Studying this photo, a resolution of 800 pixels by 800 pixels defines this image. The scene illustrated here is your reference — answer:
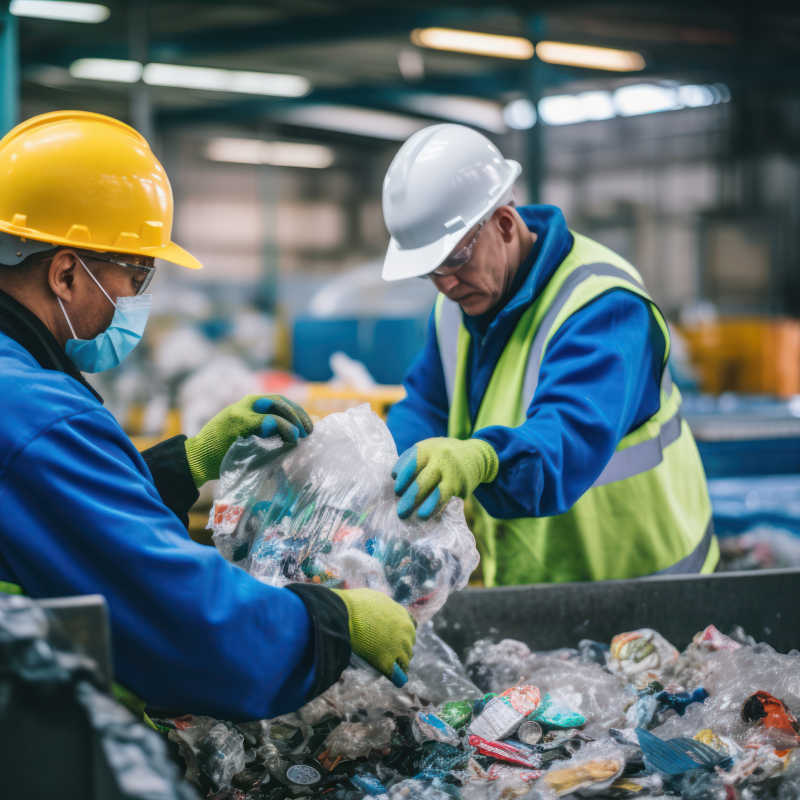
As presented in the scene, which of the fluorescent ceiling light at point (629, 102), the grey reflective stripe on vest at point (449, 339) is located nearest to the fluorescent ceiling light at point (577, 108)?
the fluorescent ceiling light at point (629, 102)

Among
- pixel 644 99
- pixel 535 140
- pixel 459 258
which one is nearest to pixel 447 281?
pixel 459 258

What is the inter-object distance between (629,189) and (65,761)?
10357 mm

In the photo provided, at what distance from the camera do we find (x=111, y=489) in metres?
0.98

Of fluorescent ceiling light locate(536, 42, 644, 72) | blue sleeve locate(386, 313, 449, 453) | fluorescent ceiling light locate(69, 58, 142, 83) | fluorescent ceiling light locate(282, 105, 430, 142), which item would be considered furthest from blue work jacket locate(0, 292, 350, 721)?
fluorescent ceiling light locate(282, 105, 430, 142)

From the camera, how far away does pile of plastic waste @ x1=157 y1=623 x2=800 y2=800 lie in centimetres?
118

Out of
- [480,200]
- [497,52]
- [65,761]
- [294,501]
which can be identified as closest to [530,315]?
[480,200]

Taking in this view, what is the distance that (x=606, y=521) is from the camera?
1776 mm

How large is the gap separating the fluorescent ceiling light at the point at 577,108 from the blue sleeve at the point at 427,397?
7916 mm

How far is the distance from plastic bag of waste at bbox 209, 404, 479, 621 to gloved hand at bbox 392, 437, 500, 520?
0.21 ft

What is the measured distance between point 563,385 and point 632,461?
0.35 meters

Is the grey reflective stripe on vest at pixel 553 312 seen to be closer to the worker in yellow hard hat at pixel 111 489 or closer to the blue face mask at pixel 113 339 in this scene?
the worker in yellow hard hat at pixel 111 489

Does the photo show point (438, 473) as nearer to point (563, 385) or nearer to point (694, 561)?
point (563, 385)

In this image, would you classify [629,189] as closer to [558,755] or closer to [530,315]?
[530,315]

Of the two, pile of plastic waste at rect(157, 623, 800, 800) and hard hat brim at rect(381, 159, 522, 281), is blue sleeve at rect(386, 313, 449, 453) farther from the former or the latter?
pile of plastic waste at rect(157, 623, 800, 800)
